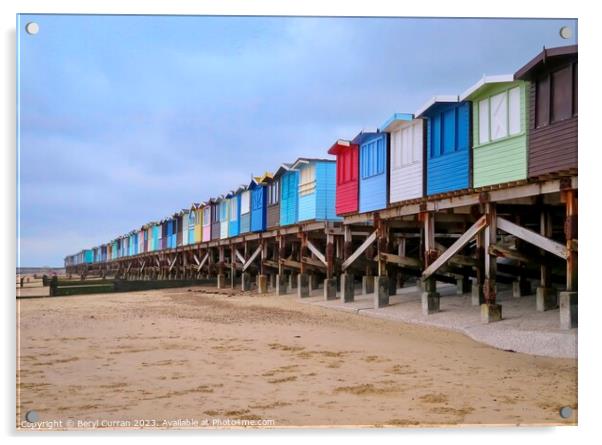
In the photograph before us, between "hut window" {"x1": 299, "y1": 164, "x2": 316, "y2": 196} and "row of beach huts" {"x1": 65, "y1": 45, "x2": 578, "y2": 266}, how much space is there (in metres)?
0.04

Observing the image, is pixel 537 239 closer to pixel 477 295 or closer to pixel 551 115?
pixel 551 115

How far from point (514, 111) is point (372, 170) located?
6.37 meters

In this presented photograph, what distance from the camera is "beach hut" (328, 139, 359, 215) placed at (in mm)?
19547

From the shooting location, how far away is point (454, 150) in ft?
47.1

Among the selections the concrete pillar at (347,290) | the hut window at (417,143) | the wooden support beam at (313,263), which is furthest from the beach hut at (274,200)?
the hut window at (417,143)

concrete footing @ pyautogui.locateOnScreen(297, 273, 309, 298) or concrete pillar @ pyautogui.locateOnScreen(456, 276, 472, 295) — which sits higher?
concrete pillar @ pyautogui.locateOnScreen(456, 276, 472, 295)

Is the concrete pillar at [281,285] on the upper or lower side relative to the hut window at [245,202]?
lower

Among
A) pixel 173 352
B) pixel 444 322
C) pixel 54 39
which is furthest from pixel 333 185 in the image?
pixel 54 39

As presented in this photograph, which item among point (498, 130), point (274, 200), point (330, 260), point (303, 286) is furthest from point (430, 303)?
point (274, 200)

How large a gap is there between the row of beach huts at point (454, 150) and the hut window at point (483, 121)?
0.02 metres

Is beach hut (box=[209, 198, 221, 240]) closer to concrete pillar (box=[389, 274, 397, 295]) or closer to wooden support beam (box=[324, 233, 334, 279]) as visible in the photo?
wooden support beam (box=[324, 233, 334, 279])

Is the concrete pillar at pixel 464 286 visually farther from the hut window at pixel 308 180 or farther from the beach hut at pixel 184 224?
the beach hut at pixel 184 224

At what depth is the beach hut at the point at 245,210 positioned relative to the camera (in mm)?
31672

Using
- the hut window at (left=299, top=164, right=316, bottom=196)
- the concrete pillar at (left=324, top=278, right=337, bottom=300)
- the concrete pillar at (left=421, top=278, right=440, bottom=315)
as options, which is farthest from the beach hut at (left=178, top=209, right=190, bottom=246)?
the concrete pillar at (left=421, top=278, right=440, bottom=315)
